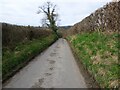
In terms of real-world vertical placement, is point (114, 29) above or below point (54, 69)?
above

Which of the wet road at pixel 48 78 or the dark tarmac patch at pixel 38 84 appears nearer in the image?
the dark tarmac patch at pixel 38 84

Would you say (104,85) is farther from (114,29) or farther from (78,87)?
(114,29)

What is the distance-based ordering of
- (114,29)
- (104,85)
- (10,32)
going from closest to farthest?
(104,85) → (114,29) → (10,32)

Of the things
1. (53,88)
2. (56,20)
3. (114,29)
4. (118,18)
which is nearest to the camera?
(53,88)

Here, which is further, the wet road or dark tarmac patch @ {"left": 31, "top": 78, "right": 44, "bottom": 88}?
the wet road

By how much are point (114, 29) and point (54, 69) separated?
14.9ft

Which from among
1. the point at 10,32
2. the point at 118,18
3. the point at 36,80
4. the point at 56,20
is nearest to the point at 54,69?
the point at 36,80

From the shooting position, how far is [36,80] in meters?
13.0

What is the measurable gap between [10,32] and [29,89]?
1684 centimetres

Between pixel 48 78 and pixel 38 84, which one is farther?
pixel 48 78

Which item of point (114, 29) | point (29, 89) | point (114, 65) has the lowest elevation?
point (29, 89)

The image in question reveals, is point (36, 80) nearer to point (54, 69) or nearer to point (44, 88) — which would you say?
point (44, 88)

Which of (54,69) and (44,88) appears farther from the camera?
(54,69)

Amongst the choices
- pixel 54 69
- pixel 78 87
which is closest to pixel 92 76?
pixel 78 87
